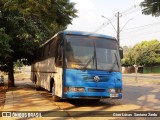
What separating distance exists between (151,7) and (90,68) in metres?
5.58

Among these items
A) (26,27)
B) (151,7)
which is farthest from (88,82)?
(26,27)

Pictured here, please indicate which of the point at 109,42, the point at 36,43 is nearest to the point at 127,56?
the point at 36,43

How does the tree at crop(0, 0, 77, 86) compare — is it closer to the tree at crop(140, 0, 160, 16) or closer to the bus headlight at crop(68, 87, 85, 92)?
the bus headlight at crop(68, 87, 85, 92)

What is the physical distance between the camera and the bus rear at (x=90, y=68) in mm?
12758

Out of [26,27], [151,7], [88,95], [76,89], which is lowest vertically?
[88,95]

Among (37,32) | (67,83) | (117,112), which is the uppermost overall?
(37,32)

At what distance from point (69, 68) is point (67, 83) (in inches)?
23.7

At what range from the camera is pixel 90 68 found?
12984mm

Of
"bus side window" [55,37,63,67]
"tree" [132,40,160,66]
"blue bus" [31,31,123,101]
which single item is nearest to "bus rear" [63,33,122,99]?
"blue bus" [31,31,123,101]

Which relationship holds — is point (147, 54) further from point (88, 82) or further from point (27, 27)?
point (88, 82)

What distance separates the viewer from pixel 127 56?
81.9 m

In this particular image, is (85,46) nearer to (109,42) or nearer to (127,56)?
(109,42)

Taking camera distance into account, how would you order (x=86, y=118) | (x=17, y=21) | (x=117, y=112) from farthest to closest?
(x=17, y=21)
(x=117, y=112)
(x=86, y=118)

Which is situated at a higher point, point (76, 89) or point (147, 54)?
A: point (147, 54)
